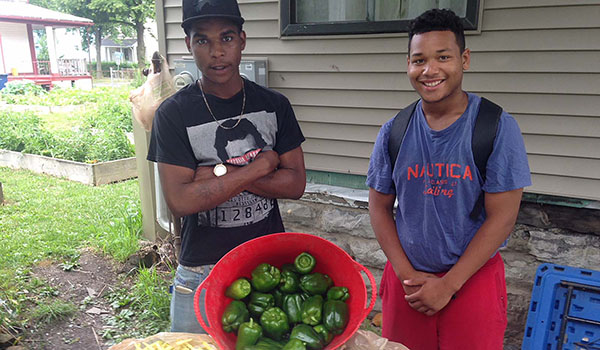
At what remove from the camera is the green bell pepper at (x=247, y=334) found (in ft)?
4.67

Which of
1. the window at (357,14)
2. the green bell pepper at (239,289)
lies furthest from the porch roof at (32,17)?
the green bell pepper at (239,289)

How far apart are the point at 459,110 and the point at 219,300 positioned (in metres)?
1.21

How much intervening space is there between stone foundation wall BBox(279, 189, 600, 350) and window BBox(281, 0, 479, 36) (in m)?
1.27

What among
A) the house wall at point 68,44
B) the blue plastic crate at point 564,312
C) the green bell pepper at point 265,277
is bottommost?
the blue plastic crate at point 564,312

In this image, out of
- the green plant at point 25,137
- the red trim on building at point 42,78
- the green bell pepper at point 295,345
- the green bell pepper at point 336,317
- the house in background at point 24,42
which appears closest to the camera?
the green bell pepper at point 295,345

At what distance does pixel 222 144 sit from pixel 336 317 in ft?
2.79

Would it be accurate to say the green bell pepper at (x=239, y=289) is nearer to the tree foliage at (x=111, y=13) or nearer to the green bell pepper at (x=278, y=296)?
the green bell pepper at (x=278, y=296)

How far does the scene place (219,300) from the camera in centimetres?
154

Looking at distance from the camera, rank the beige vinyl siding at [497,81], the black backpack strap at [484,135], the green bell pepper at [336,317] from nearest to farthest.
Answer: the green bell pepper at [336,317] → the black backpack strap at [484,135] → the beige vinyl siding at [497,81]

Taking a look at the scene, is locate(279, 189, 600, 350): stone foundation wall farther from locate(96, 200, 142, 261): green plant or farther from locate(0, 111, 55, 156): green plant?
locate(0, 111, 55, 156): green plant

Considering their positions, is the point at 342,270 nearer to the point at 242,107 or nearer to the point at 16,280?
the point at 242,107

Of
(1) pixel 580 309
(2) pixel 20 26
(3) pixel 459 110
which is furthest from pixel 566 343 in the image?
(2) pixel 20 26

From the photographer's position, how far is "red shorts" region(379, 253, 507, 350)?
5.95 feet

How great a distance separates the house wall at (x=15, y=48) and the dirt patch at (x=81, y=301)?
22980 millimetres
